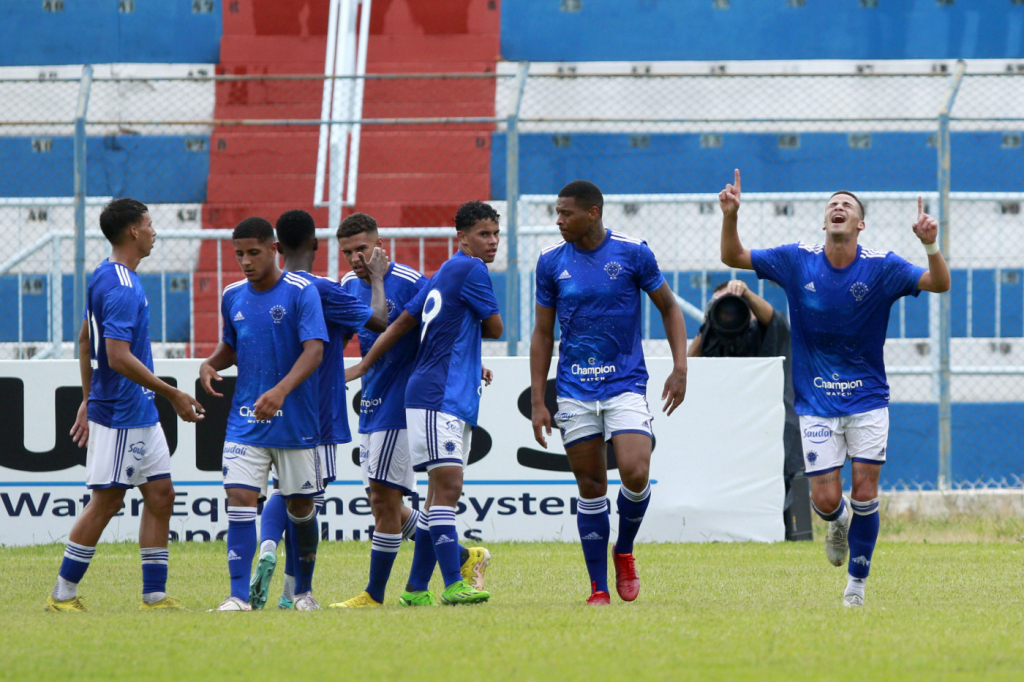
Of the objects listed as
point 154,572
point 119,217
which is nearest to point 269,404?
point 154,572

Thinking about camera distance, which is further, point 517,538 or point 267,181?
point 267,181

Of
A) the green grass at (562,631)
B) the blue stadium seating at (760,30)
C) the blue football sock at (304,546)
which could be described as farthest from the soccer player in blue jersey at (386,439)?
the blue stadium seating at (760,30)

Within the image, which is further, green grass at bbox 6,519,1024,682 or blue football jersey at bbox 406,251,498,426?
blue football jersey at bbox 406,251,498,426

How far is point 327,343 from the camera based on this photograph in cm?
632

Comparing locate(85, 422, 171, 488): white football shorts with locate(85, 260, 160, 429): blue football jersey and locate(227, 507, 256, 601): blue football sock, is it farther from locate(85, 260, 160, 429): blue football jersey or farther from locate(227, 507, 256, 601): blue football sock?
locate(227, 507, 256, 601): blue football sock

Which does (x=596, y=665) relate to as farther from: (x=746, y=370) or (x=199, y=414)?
(x=746, y=370)

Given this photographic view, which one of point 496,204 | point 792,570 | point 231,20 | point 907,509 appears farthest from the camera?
point 231,20

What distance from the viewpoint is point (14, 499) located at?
9.78m

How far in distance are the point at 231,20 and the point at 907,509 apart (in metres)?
11.8

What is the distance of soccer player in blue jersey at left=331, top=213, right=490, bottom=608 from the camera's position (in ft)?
21.3

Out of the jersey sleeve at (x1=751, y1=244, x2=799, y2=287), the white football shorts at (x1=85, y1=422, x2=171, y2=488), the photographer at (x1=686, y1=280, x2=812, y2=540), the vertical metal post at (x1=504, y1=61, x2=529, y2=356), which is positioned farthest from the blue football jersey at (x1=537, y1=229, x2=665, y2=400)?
the vertical metal post at (x1=504, y1=61, x2=529, y2=356)

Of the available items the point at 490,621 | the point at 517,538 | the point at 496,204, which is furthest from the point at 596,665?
the point at 496,204

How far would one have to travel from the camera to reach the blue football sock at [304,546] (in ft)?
20.6

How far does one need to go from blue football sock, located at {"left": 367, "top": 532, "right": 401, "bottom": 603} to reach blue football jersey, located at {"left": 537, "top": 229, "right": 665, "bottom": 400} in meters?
1.16
